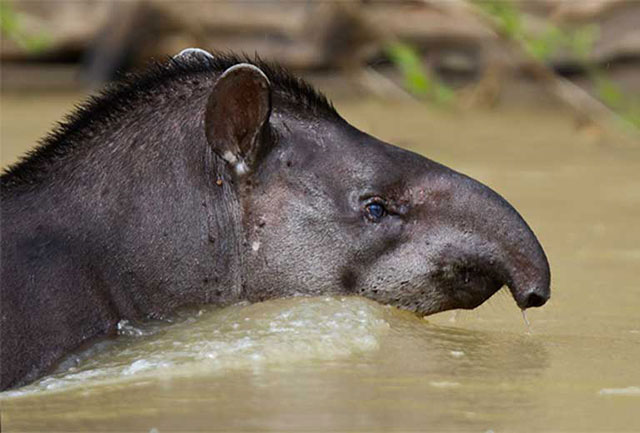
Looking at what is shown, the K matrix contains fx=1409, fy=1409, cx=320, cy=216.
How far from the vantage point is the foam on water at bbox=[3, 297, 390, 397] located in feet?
13.7

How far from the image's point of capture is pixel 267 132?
463 centimetres

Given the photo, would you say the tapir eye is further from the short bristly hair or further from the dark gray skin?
the short bristly hair

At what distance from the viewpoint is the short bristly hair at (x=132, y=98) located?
15.3 ft

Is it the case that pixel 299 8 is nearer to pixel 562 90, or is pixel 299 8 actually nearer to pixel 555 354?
pixel 562 90

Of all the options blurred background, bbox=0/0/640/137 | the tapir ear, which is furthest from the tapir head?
blurred background, bbox=0/0/640/137

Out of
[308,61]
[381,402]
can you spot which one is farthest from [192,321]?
[308,61]

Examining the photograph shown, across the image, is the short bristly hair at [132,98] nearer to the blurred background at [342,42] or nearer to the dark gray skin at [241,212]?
the dark gray skin at [241,212]

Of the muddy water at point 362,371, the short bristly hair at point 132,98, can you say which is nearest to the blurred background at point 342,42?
the muddy water at point 362,371

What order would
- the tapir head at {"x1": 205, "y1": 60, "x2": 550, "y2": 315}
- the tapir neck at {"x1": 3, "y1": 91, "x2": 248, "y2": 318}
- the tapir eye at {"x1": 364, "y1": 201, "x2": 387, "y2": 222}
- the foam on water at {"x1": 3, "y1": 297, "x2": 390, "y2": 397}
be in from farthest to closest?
1. the tapir eye at {"x1": 364, "y1": 201, "x2": 387, "y2": 222}
2. the tapir head at {"x1": 205, "y1": 60, "x2": 550, "y2": 315}
3. the tapir neck at {"x1": 3, "y1": 91, "x2": 248, "y2": 318}
4. the foam on water at {"x1": 3, "y1": 297, "x2": 390, "y2": 397}

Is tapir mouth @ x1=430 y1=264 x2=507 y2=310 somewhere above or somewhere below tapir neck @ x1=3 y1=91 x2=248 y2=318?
below

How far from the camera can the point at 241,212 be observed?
181 inches

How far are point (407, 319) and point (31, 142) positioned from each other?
5.71 meters

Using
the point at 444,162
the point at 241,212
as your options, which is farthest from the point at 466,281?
the point at 444,162

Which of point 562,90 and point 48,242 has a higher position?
point 562,90
